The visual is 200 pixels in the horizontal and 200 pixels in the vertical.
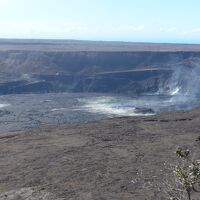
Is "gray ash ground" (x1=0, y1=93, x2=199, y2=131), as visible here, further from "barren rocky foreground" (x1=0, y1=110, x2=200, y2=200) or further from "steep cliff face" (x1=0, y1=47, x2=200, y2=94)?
"barren rocky foreground" (x1=0, y1=110, x2=200, y2=200)

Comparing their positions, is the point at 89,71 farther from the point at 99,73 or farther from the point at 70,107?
the point at 70,107

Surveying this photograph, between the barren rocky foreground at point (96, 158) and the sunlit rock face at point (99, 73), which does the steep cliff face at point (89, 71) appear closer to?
the sunlit rock face at point (99, 73)

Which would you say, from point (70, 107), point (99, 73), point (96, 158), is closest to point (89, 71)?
point (99, 73)

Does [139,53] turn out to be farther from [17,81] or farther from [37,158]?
[37,158]

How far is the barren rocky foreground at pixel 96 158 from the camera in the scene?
21.4 m

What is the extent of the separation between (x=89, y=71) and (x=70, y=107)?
27.3 meters

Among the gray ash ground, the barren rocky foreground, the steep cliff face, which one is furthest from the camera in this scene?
the steep cliff face

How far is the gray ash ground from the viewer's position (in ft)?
141

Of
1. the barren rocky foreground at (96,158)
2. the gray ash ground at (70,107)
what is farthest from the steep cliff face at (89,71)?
the barren rocky foreground at (96,158)

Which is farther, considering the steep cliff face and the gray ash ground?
the steep cliff face

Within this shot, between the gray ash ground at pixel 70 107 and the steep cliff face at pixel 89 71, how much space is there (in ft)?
15.4

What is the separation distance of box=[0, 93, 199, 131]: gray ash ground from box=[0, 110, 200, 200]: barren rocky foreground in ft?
20.5

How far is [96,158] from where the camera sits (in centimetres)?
2697

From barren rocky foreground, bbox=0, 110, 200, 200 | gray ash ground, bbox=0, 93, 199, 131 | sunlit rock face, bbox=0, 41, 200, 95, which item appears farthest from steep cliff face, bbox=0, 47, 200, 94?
barren rocky foreground, bbox=0, 110, 200, 200
